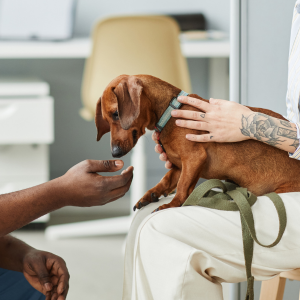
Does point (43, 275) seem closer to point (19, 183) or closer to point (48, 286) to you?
point (48, 286)

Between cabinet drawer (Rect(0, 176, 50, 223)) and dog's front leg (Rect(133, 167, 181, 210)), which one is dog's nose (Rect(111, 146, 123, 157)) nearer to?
dog's front leg (Rect(133, 167, 181, 210))

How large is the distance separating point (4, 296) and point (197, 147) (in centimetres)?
58

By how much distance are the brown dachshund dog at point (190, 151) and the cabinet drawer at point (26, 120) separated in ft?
3.88

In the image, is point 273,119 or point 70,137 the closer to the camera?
point 273,119

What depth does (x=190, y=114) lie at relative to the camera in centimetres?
89

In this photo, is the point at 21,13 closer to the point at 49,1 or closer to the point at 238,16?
the point at 49,1

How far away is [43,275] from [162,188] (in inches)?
14.5

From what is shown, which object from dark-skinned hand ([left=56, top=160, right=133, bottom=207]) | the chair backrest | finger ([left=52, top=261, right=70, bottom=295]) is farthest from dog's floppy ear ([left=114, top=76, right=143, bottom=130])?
the chair backrest

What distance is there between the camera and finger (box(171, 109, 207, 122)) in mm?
891

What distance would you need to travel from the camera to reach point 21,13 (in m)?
2.23

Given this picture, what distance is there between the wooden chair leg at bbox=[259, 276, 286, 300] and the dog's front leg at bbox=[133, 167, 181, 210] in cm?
39

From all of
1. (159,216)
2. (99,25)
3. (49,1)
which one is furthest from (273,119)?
(49,1)

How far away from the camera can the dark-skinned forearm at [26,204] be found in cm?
77

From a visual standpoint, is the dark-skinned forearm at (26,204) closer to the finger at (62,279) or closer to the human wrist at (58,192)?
the human wrist at (58,192)
